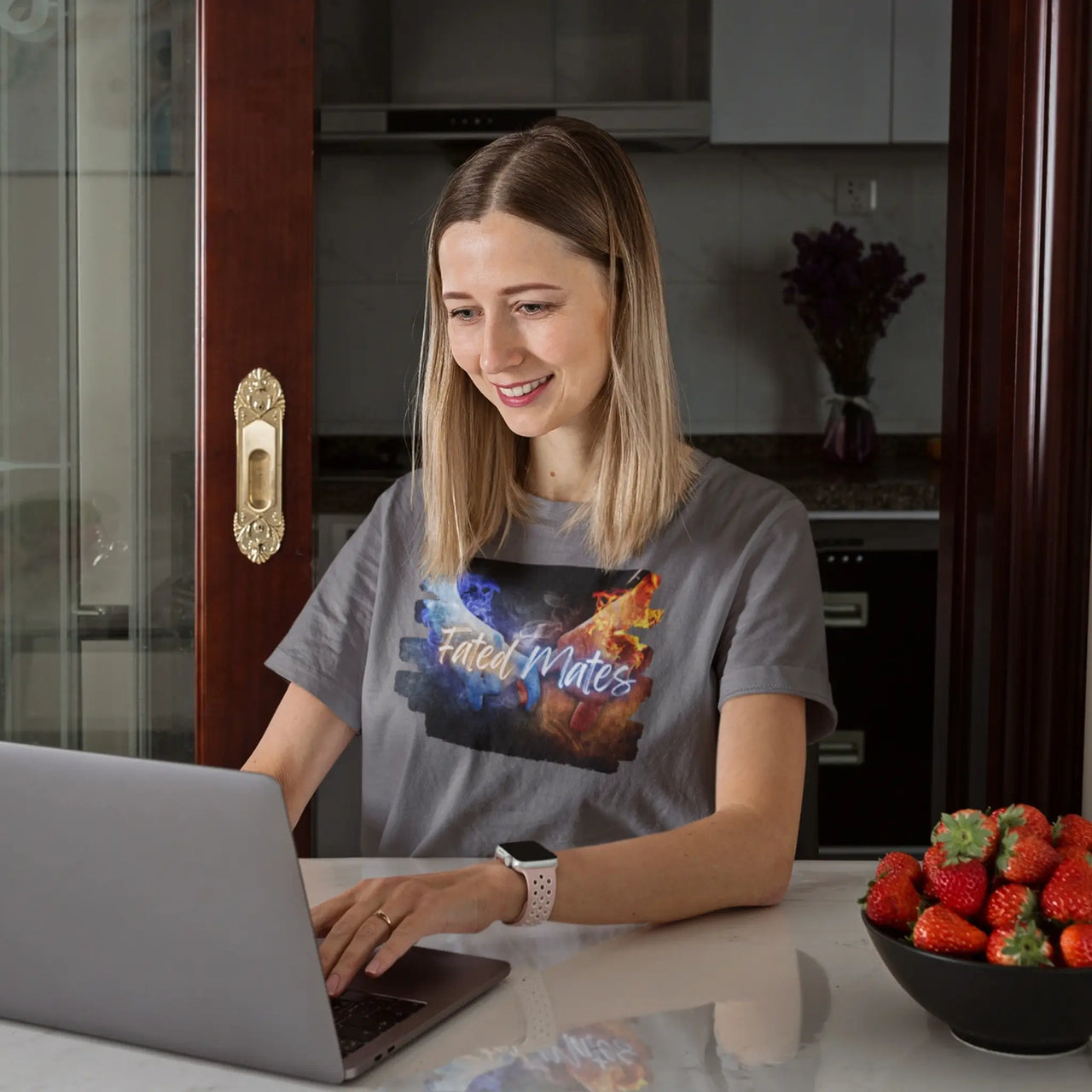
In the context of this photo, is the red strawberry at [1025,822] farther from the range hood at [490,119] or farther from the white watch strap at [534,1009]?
the range hood at [490,119]

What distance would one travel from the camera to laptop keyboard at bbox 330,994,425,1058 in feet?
2.70

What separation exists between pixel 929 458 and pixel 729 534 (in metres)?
2.32

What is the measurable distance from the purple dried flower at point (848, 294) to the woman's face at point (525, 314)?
223cm

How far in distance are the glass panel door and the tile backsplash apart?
1.69 meters

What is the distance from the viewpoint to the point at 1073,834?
849mm

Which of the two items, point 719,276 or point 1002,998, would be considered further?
point 719,276

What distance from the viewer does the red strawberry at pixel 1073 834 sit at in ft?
2.77

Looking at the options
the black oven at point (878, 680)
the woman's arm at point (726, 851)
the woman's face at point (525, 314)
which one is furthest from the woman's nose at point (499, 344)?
the black oven at point (878, 680)

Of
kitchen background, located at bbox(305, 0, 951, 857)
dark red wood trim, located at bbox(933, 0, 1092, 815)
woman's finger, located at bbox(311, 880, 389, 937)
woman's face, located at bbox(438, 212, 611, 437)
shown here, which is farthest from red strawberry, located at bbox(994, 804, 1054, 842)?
kitchen background, located at bbox(305, 0, 951, 857)

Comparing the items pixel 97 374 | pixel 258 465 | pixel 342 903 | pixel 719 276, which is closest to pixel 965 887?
pixel 342 903

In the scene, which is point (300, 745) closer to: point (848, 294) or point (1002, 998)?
point (1002, 998)

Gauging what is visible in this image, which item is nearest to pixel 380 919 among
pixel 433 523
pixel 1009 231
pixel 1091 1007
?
pixel 1091 1007

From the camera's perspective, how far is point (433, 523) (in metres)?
1.49

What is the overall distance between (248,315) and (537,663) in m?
0.77
